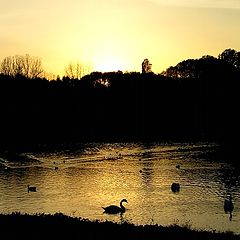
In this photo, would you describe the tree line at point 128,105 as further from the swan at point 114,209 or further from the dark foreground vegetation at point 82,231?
the dark foreground vegetation at point 82,231

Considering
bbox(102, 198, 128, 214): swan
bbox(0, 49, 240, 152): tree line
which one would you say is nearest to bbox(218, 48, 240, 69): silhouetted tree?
bbox(0, 49, 240, 152): tree line

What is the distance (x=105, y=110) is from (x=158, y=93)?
11.4 m

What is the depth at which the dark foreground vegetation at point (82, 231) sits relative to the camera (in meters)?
14.8

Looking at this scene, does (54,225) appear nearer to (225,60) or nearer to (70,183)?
(70,183)

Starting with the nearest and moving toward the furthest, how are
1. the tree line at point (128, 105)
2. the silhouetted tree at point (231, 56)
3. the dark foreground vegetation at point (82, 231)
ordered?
the dark foreground vegetation at point (82, 231) < the tree line at point (128, 105) < the silhouetted tree at point (231, 56)

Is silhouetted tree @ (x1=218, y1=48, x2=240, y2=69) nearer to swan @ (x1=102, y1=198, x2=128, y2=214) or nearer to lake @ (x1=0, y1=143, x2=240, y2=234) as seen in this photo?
lake @ (x1=0, y1=143, x2=240, y2=234)

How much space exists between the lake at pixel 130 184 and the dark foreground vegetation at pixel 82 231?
8282 mm

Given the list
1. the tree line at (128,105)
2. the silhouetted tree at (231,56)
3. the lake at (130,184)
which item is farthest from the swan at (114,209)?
the silhouetted tree at (231,56)

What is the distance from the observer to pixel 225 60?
114625 millimetres

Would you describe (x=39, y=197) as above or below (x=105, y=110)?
below

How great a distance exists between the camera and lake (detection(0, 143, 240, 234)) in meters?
27.3

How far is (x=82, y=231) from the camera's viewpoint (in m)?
15.5

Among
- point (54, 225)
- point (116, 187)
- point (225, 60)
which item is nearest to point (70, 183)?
point (116, 187)

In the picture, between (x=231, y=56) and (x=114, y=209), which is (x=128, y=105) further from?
(x=114, y=209)
